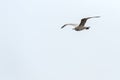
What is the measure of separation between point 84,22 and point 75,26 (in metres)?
1.58

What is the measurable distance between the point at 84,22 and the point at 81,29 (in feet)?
2.84

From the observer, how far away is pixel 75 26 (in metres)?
40.7

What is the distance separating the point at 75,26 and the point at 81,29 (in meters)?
1.47

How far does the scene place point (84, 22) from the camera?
39500 millimetres

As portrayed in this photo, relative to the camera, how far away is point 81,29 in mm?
39406
